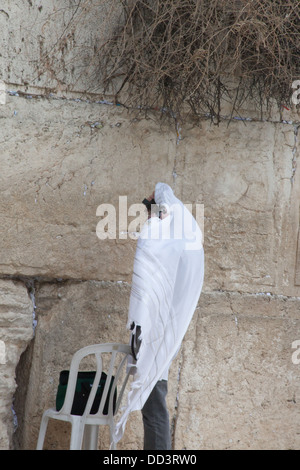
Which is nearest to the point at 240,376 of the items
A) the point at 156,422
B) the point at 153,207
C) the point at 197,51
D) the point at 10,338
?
A: the point at 156,422

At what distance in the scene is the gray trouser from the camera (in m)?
3.55

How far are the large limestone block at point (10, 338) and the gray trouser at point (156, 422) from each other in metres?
1.04

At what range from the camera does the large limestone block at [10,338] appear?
4195 mm

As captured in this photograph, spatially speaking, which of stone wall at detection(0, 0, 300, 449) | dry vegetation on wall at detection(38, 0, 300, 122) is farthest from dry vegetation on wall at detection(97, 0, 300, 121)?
stone wall at detection(0, 0, 300, 449)

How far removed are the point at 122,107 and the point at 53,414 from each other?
2007 mm

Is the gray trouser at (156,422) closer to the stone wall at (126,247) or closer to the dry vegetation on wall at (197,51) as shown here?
the stone wall at (126,247)

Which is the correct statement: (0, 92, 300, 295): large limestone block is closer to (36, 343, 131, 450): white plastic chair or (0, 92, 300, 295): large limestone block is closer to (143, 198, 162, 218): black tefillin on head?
(143, 198, 162, 218): black tefillin on head

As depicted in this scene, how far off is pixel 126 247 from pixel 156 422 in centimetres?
125

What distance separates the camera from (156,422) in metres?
3.57

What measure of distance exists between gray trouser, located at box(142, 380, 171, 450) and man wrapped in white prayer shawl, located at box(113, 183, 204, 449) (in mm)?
58

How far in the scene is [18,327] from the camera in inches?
168

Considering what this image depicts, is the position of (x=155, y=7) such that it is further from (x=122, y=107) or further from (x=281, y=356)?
(x=281, y=356)

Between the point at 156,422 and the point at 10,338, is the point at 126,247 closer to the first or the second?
the point at 10,338

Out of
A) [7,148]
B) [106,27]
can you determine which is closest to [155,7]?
[106,27]
